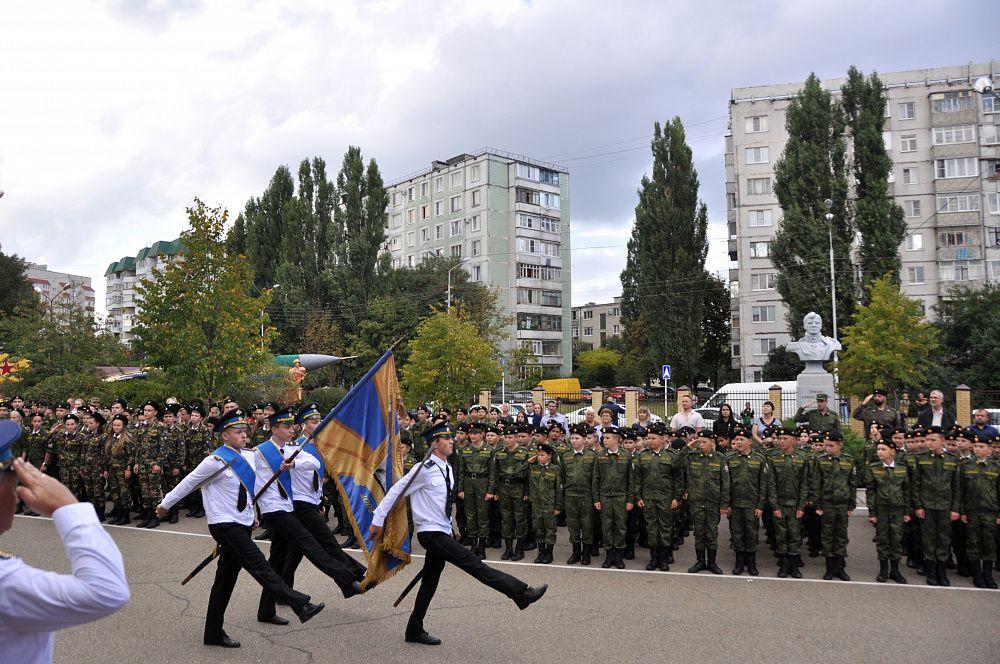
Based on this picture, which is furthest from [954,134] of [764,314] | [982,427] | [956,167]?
[982,427]

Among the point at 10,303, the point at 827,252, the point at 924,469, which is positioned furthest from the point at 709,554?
the point at 10,303

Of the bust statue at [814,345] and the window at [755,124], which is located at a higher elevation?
the window at [755,124]

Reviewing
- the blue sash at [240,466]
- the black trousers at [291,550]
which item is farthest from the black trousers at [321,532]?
the blue sash at [240,466]

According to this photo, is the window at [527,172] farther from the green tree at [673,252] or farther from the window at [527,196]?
the green tree at [673,252]

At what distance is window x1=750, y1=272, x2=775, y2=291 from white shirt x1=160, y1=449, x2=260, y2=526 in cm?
5397

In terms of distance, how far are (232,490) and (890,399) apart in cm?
2221

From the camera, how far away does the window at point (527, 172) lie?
67438mm

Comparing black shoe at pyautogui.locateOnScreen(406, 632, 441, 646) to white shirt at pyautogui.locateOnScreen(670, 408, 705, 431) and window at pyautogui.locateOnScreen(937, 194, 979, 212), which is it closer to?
white shirt at pyautogui.locateOnScreen(670, 408, 705, 431)

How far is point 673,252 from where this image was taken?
161 ft

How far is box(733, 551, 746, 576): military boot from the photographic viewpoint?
951 centimetres

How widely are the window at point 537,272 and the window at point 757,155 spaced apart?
20.3 m

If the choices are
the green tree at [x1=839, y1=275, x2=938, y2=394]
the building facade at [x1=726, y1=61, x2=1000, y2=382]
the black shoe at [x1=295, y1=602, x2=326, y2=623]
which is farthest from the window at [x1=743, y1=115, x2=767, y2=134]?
the black shoe at [x1=295, y1=602, x2=326, y2=623]

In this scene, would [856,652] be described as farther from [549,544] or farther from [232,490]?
[232,490]

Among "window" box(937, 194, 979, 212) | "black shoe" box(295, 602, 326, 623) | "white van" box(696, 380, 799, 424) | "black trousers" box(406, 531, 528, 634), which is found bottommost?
"black shoe" box(295, 602, 326, 623)
